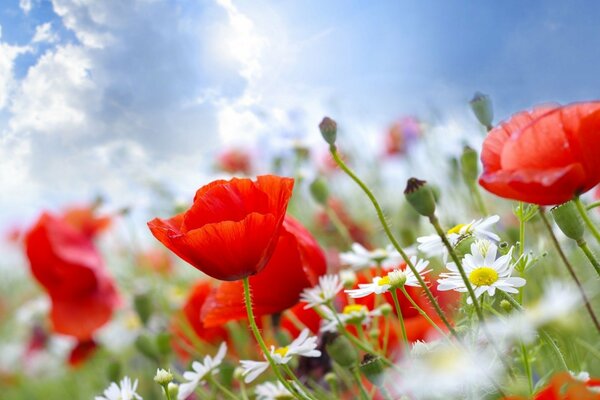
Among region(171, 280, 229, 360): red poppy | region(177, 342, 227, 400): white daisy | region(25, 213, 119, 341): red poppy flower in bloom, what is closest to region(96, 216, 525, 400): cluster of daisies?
region(177, 342, 227, 400): white daisy

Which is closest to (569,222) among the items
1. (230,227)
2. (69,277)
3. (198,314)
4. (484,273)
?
(484,273)

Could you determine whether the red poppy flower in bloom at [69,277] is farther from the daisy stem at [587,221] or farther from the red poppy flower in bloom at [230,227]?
the daisy stem at [587,221]

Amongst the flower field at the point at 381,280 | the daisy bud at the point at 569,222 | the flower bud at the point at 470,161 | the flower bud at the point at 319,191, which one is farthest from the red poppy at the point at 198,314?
the daisy bud at the point at 569,222

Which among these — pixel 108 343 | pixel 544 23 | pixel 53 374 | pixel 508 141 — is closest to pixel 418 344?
pixel 508 141

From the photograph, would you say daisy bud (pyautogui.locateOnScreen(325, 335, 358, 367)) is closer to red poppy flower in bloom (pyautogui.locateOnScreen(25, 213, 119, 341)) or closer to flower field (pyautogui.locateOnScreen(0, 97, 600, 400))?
flower field (pyautogui.locateOnScreen(0, 97, 600, 400))

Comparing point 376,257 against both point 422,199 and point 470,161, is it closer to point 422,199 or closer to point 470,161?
point 470,161

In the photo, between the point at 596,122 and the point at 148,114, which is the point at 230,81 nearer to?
the point at 148,114
